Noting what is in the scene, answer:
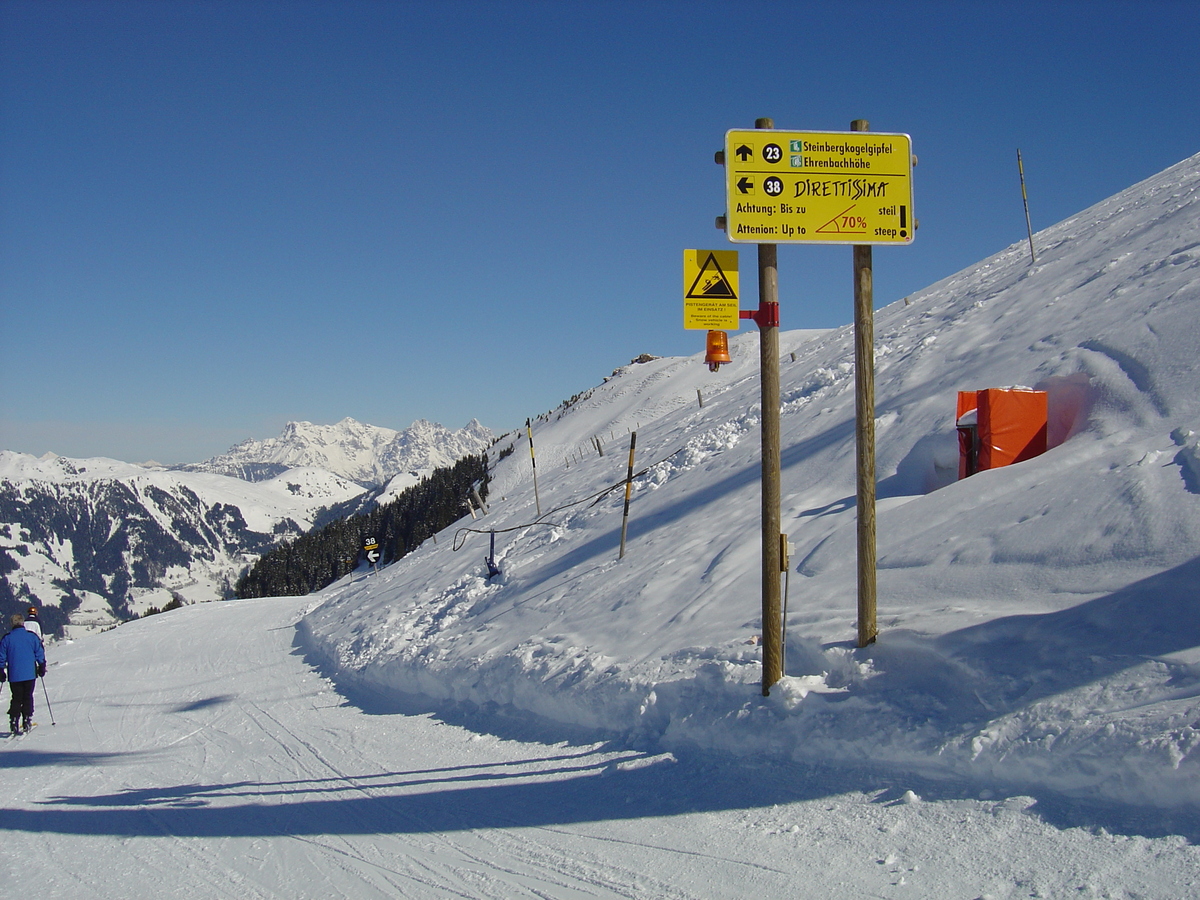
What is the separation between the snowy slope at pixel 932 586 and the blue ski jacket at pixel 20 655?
408 centimetres

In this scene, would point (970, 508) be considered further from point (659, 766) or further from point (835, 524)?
point (659, 766)

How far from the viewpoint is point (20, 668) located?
10391 millimetres

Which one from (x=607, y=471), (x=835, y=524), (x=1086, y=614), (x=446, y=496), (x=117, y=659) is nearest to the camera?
(x=1086, y=614)

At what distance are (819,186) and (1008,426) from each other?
12.6 ft

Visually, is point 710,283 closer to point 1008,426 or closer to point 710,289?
Result: point 710,289

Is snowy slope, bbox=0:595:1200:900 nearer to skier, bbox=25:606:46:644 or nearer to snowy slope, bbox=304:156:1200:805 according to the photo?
snowy slope, bbox=304:156:1200:805

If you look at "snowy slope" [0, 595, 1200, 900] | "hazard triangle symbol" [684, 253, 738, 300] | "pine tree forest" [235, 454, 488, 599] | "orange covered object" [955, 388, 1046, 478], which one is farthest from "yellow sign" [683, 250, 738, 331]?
"pine tree forest" [235, 454, 488, 599]

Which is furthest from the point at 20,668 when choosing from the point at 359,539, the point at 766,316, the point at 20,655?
the point at 359,539

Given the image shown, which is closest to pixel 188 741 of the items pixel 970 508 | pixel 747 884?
pixel 747 884

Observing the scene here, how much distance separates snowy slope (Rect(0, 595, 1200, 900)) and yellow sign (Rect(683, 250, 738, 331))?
3331 millimetres

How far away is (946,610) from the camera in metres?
5.95

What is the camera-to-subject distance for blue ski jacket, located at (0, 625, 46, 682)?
10375 millimetres

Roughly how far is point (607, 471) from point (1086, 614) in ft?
48.8

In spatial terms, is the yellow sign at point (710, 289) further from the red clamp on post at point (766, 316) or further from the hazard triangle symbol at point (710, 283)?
the red clamp on post at point (766, 316)
